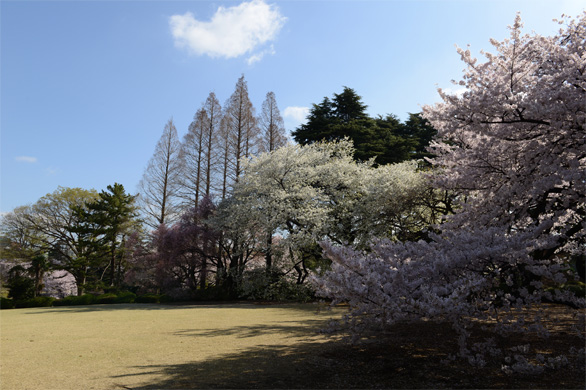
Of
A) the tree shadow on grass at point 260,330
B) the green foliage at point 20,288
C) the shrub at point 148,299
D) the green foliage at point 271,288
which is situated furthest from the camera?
Answer: the shrub at point 148,299

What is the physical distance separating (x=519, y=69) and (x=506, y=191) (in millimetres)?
1903

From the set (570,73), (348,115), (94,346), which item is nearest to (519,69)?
(570,73)

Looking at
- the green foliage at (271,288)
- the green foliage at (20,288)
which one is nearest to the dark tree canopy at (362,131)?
the green foliage at (271,288)

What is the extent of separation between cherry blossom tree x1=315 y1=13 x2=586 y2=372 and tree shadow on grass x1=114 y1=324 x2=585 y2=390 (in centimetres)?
24

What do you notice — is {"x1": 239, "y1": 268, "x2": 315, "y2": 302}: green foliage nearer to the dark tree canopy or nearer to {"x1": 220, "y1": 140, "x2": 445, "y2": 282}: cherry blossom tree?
{"x1": 220, "y1": 140, "x2": 445, "y2": 282}: cherry blossom tree

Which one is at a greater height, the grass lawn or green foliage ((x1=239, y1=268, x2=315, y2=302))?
green foliage ((x1=239, y1=268, x2=315, y2=302))

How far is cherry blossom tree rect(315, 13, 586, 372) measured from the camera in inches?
152

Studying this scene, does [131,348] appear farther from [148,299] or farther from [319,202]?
[148,299]

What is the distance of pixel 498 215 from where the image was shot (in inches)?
240

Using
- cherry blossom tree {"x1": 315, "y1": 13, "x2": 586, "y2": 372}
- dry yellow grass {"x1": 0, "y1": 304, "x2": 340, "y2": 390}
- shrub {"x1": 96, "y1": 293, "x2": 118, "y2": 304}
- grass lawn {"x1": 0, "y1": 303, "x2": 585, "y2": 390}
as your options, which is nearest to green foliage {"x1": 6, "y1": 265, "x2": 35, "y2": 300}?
shrub {"x1": 96, "y1": 293, "x2": 118, "y2": 304}

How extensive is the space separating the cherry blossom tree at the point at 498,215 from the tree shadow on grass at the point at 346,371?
237mm

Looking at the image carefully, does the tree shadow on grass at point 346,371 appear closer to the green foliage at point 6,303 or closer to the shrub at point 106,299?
the shrub at point 106,299

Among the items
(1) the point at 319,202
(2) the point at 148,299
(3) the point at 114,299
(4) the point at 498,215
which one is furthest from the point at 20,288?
(4) the point at 498,215

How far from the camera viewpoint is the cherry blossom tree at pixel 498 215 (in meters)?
3.86
